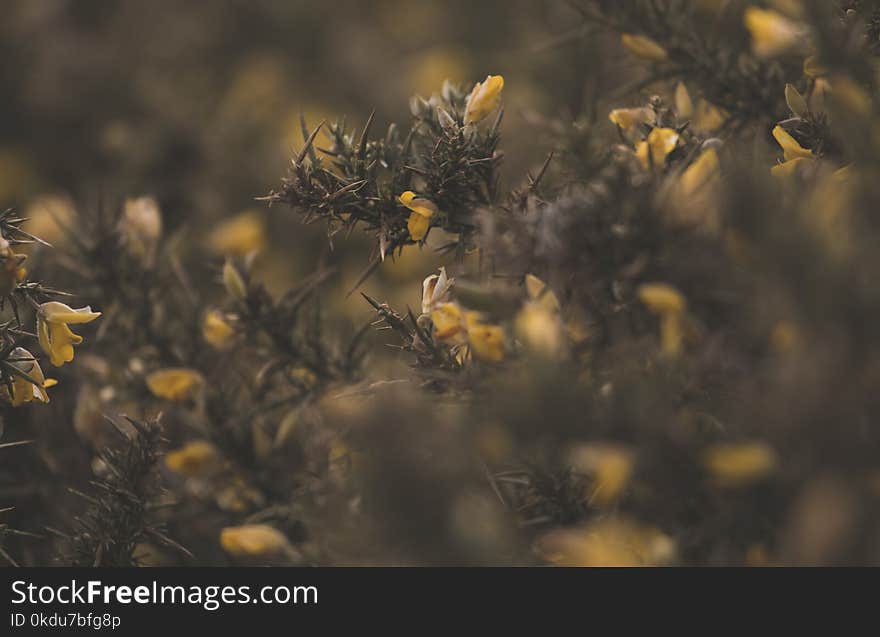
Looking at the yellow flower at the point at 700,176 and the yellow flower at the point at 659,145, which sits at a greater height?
the yellow flower at the point at 659,145

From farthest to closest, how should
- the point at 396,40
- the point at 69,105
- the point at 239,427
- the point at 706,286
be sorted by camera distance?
1. the point at 396,40
2. the point at 69,105
3. the point at 239,427
4. the point at 706,286

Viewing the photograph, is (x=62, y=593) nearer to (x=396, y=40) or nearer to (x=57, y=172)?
(x=57, y=172)

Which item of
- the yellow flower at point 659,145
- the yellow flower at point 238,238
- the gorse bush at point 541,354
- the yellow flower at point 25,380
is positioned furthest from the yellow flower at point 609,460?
the yellow flower at point 238,238

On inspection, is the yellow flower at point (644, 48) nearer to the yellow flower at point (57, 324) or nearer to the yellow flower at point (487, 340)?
the yellow flower at point (487, 340)

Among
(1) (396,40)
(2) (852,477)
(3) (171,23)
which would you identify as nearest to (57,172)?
(3) (171,23)

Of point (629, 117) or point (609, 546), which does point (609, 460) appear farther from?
point (629, 117)

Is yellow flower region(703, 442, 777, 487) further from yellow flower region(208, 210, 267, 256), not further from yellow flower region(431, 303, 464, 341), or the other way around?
yellow flower region(208, 210, 267, 256)

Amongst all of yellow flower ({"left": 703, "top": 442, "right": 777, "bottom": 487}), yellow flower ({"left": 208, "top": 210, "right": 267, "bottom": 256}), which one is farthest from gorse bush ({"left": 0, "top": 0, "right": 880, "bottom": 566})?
yellow flower ({"left": 208, "top": 210, "right": 267, "bottom": 256})
